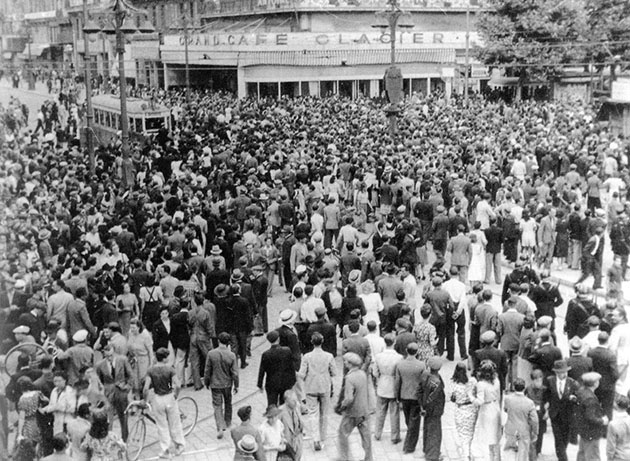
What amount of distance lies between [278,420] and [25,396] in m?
3.08

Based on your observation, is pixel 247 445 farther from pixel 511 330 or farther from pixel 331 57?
pixel 331 57

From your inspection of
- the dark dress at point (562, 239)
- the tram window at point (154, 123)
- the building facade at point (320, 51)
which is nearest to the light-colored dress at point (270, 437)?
the dark dress at point (562, 239)

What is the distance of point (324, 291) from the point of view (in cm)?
1337

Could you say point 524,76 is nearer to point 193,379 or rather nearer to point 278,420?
point 193,379

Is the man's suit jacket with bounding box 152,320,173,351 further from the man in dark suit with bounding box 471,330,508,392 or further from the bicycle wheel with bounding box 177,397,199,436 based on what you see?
the man in dark suit with bounding box 471,330,508,392

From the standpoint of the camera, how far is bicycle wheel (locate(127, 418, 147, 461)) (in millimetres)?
10633

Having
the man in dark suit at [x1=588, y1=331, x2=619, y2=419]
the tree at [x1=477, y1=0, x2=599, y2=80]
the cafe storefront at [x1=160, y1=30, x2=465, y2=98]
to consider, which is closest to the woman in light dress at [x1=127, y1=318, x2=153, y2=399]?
the man in dark suit at [x1=588, y1=331, x2=619, y2=419]

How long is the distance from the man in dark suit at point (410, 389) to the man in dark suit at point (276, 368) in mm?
1359

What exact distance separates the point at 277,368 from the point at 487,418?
2.69m

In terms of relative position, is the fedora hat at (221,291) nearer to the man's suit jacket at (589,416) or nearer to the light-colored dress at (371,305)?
the light-colored dress at (371,305)

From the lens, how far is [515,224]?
1786 cm

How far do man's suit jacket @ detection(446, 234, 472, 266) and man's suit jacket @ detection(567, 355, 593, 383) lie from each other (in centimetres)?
581

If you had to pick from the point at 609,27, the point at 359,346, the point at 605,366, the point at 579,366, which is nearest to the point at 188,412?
the point at 359,346

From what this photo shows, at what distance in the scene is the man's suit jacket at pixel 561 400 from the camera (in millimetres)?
10016
